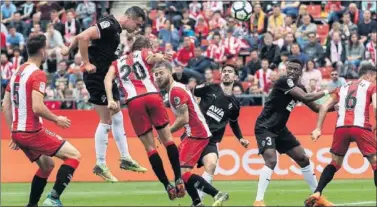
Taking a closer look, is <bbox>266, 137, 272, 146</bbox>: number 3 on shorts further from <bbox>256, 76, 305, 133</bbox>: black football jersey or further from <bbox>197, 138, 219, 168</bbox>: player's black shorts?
<bbox>197, 138, 219, 168</bbox>: player's black shorts

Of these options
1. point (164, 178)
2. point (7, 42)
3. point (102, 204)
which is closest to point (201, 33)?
point (7, 42)

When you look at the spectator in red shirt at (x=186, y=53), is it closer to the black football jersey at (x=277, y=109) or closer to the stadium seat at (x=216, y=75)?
the stadium seat at (x=216, y=75)

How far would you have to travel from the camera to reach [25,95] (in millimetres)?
15867

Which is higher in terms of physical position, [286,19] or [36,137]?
[36,137]

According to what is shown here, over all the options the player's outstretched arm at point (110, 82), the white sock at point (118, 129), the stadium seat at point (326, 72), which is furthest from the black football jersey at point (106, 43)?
the stadium seat at point (326, 72)

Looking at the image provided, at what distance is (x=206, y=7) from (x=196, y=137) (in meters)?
13.7

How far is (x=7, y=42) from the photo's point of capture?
3183 centimetres

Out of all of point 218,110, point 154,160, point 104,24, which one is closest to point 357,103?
point 218,110

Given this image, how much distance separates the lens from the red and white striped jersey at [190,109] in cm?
1766

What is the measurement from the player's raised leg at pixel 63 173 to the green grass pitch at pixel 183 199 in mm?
4983

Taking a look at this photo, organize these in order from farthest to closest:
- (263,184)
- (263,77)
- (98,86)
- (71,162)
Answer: (263,77), (263,184), (98,86), (71,162)

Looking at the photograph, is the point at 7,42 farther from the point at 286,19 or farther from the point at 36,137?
the point at 36,137

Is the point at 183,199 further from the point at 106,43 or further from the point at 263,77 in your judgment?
the point at 106,43

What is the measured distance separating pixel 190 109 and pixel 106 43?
2.27 m
